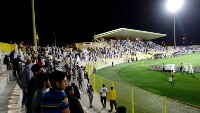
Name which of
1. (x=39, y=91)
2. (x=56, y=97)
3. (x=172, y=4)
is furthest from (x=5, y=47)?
(x=172, y=4)

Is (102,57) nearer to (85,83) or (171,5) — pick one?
(171,5)

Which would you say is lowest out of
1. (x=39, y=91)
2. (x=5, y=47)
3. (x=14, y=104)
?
(x=14, y=104)

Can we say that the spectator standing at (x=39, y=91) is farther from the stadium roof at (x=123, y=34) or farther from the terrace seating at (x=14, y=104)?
the stadium roof at (x=123, y=34)

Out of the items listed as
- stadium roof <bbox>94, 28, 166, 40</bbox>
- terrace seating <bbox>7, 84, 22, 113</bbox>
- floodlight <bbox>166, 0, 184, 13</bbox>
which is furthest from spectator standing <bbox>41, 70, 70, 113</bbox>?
stadium roof <bbox>94, 28, 166, 40</bbox>

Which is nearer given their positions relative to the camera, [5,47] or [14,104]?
[14,104]

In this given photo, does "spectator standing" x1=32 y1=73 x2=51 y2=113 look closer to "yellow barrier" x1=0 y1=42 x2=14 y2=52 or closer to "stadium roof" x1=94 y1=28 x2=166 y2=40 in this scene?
"yellow barrier" x1=0 y1=42 x2=14 y2=52

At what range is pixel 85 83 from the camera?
19.5 metres

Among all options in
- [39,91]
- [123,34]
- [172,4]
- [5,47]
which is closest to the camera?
[39,91]

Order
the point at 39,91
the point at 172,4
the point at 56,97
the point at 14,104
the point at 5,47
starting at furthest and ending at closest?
the point at 172,4 → the point at 5,47 → the point at 14,104 → the point at 39,91 → the point at 56,97

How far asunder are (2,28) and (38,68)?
151 feet

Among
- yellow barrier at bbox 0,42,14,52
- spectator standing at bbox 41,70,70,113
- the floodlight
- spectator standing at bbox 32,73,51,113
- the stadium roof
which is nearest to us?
spectator standing at bbox 41,70,70,113

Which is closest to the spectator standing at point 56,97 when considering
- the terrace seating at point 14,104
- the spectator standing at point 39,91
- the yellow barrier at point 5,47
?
the spectator standing at point 39,91

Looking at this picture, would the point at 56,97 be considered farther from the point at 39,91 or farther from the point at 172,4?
the point at 172,4

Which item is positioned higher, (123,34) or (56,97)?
(123,34)
